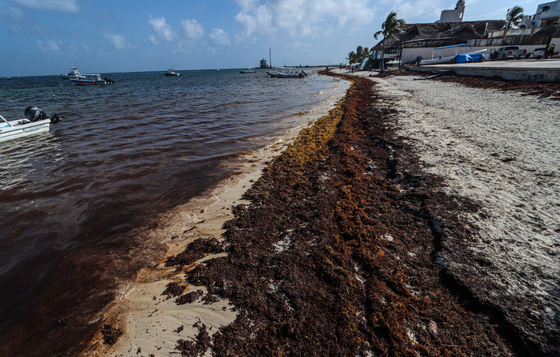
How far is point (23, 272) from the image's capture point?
12.8ft

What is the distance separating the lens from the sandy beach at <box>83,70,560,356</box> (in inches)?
99.7

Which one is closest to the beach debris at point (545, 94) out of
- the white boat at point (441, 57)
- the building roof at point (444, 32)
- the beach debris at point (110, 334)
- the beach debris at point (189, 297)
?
the beach debris at point (189, 297)

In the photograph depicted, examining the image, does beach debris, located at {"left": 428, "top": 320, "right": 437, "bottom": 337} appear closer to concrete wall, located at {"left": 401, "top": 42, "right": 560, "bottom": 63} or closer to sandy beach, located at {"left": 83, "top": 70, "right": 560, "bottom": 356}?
sandy beach, located at {"left": 83, "top": 70, "right": 560, "bottom": 356}

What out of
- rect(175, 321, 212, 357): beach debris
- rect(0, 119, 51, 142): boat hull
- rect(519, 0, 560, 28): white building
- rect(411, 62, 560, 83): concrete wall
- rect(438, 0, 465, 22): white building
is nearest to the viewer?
rect(175, 321, 212, 357): beach debris

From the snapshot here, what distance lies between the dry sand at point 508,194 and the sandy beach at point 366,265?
0.02 meters

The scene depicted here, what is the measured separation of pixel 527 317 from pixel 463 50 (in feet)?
167

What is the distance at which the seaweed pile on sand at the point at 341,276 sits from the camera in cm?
248

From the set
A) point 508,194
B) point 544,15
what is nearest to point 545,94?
point 508,194

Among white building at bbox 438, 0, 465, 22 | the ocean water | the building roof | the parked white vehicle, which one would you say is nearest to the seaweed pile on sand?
the ocean water

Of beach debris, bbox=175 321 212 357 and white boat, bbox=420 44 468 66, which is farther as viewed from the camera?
white boat, bbox=420 44 468 66

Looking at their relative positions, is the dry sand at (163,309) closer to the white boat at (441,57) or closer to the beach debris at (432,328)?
the beach debris at (432,328)

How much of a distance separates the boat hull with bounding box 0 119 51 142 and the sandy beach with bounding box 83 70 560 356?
555 inches

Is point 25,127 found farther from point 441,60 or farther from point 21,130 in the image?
point 441,60

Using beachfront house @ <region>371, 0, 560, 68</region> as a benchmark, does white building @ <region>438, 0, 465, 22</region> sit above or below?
above
